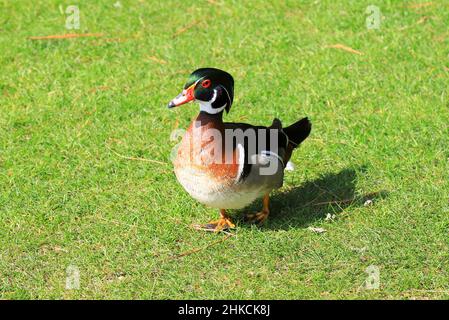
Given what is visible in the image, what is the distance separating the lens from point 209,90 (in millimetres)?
5535

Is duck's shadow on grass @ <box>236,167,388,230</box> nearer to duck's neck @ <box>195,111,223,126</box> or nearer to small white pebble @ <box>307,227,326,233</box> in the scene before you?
small white pebble @ <box>307,227,326,233</box>

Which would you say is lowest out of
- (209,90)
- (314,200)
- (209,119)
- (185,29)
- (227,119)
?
(185,29)

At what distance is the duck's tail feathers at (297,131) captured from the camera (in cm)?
618

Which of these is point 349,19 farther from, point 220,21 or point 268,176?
point 268,176

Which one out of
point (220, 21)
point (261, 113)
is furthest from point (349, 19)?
point (261, 113)

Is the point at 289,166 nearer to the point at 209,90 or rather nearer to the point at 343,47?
the point at 209,90

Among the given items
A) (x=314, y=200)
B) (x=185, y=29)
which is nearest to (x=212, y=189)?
(x=314, y=200)

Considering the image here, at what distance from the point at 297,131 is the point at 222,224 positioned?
3.06 ft

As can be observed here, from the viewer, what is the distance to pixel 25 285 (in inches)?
212

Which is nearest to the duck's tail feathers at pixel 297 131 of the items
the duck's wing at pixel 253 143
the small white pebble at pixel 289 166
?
the duck's wing at pixel 253 143

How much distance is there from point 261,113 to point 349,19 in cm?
187

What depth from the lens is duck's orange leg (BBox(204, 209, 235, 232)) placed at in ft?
19.2

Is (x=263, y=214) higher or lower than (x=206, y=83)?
lower

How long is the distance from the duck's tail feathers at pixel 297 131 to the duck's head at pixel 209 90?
0.76 metres
